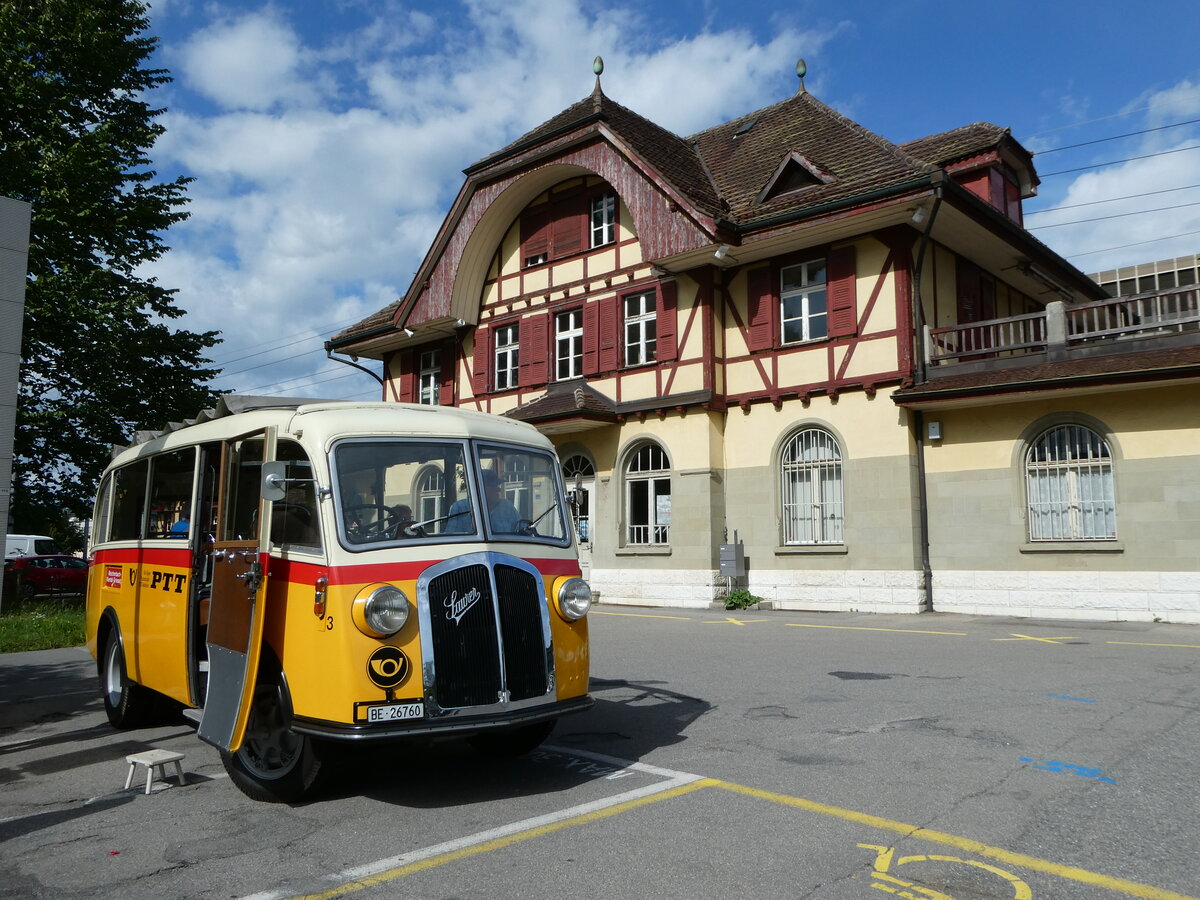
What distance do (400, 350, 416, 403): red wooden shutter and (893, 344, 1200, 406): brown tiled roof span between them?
14.7 metres

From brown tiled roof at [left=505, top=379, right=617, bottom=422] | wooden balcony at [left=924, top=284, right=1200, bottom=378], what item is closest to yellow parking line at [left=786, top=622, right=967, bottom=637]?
wooden balcony at [left=924, top=284, right=1200, bottom=378]

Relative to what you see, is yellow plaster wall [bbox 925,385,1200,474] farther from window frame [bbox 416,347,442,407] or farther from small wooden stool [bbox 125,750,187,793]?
small wooden stool [bbox 125,750,187,793]

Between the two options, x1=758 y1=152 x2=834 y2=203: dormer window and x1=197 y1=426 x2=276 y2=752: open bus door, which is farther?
x1=758 y1=152 x2=834 y2=203: dormer window

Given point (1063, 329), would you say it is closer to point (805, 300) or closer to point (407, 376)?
point (805, 300)

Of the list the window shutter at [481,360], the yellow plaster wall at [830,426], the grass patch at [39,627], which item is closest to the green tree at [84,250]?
the grass patch at [39,627]

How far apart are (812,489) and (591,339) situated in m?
6.53

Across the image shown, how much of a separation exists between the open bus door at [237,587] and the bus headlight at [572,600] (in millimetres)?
1848

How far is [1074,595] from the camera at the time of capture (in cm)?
1631

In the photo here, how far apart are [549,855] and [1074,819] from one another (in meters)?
2.79

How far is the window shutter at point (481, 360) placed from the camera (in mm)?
25422

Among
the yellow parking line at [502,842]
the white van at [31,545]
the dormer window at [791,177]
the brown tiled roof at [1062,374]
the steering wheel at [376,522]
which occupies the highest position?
the dormer window at [791,177]

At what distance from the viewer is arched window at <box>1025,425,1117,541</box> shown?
16312 mm

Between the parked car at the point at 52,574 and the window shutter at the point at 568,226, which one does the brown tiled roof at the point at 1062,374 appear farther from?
the parked car at the point at 52,574

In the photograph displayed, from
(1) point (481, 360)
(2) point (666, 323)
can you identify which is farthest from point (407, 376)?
(2) point (666, 323)
